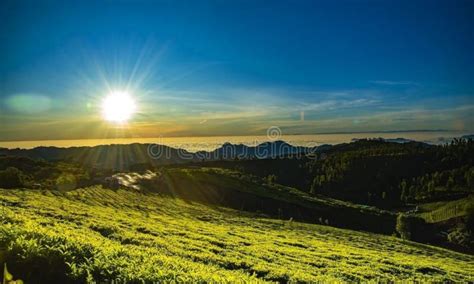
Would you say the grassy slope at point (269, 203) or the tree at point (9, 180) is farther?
the grassy slope at point (269, 203)

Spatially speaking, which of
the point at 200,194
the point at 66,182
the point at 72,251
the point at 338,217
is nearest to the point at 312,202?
the point at 338,217

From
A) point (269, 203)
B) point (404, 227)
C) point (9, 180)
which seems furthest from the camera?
point (269, 203)

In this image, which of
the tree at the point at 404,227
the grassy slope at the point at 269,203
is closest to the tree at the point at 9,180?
the grassy slope at the point at 269,203

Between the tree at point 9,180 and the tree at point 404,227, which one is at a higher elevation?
the tree at point 9,180

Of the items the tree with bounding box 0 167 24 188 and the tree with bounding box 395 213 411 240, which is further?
the tree with bounding box 395 213 411 240

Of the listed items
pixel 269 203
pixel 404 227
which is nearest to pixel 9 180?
pixel 269 203

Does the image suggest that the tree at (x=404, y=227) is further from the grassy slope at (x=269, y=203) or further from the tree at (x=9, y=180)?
the tree at (x=9, y=180)

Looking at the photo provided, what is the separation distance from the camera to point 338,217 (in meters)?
158

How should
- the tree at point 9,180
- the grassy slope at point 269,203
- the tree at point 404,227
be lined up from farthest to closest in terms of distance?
the grassy slope at point 269,203
the tree at point 404,227
the tree at point 9,180

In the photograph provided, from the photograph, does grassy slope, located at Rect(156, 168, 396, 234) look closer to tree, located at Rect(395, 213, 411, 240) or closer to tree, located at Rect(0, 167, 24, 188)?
tree, located at Rect(395, 213, 411, 240)

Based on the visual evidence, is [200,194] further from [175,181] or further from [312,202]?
[312,202]

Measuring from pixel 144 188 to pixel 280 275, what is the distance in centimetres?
12286

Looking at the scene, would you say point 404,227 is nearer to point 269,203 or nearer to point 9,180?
point 269,203

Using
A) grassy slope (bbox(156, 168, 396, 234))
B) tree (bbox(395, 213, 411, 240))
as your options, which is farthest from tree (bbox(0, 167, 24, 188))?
tree (bbox(395, 213, 411, 240))
